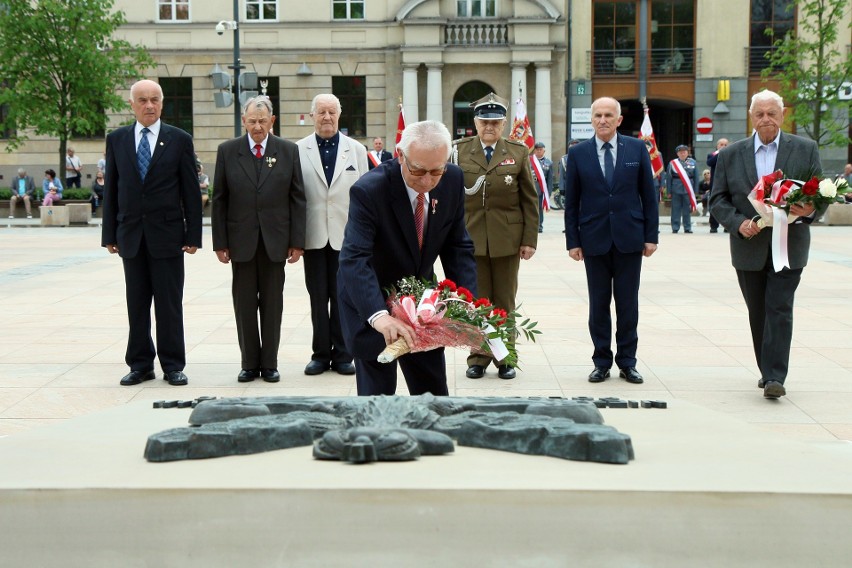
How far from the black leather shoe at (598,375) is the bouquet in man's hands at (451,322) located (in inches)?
135

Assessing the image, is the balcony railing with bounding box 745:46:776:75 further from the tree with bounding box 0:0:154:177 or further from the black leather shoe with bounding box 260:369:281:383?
the black leather shoe with bounding box 260:369:281:383

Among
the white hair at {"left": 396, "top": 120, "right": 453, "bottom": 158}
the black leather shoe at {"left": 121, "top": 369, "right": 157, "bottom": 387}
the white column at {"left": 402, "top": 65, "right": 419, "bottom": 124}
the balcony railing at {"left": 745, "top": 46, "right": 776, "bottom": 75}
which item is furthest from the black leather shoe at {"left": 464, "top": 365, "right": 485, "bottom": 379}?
the balcony railing at {"left": 745, "top": 46, "right": 776, "bottom": 75}

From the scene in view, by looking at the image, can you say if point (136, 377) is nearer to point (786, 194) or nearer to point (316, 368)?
point (316, 368)

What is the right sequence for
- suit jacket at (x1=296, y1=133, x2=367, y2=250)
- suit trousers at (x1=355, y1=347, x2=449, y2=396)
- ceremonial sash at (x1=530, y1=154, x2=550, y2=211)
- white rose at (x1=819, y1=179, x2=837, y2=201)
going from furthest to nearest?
1. ceremonial sash at (x1=530, y1=154, x2=550, y2=211)
2. suit jacket at (x1=296, y1=133, x2=367, y2=250)
3. white rose at (x1=819, y1=179, x2=837, y2=201)
4. suit trousers at (x1=355, y1=347, x2=449, y2=396)

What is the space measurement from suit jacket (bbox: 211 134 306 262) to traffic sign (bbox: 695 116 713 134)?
108 feet

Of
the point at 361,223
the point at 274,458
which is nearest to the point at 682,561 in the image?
the point at 274,458

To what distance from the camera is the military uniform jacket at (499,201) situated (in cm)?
839

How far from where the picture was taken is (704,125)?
128 ft

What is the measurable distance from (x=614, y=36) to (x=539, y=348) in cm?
3328

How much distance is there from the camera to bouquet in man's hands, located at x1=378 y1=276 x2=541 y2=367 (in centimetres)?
434

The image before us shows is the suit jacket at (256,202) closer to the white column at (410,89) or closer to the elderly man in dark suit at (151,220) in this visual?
the elderly man in dark suit at (151,220)

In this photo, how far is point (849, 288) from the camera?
1334cm

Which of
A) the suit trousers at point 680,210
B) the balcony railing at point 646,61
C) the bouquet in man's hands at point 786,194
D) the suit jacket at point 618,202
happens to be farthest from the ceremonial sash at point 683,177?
the balcony railing at point 646,61

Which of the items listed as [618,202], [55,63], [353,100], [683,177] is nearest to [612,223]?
[618,202]
